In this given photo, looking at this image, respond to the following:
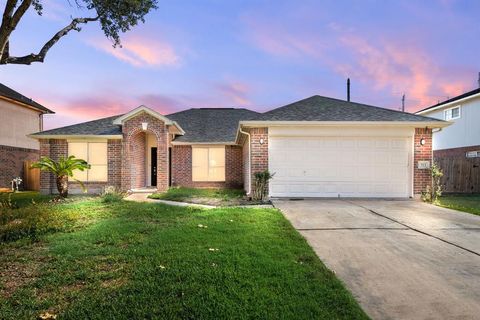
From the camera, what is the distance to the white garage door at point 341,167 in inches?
445

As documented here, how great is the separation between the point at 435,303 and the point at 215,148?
1459 centimetres

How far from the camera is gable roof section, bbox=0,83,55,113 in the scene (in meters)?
19.2

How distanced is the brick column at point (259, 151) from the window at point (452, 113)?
51.5ft

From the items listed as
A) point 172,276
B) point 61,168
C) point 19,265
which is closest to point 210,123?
point 61,168

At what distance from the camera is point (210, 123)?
64.4 ft

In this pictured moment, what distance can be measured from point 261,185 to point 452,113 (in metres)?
16.8

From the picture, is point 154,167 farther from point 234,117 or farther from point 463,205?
point 463,205

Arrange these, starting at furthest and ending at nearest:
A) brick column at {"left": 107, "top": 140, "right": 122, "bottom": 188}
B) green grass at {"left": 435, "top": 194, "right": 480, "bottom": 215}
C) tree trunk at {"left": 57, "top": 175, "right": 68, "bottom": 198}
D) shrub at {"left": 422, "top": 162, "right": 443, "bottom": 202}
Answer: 1. brick column at {"left": 107, "top": 140, "right": 122, "bottom": 188}
2. tree trunk at {"left": 57, "top": 175, "right": 68, "bottom": 198}
3. shrub at {"left": 422, "top": 162, "right": 443, "bottom": 202}
4. green grass at {"left": 435, "top": 194, "right": 480, "bottom": 215}

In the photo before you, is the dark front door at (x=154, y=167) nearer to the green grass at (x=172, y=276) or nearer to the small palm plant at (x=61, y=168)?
the small palm plant at (x=61, y=168)

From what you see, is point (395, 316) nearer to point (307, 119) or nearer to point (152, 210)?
point (152, 210)

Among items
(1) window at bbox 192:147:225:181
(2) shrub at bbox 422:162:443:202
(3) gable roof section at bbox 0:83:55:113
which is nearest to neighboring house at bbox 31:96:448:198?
(2) shrub at bbox 422:162:443:202

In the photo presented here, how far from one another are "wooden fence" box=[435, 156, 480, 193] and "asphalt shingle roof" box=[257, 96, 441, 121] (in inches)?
234

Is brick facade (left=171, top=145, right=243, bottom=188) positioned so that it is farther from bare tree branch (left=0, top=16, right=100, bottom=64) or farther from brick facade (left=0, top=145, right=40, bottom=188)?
brick facade (left=0, top=145, right=40, bottom=188)

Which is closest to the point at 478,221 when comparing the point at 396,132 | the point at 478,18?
the point at 396,132
